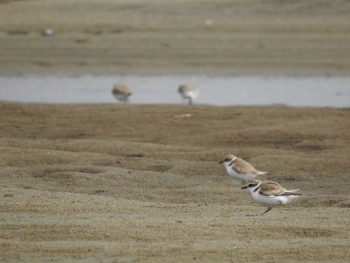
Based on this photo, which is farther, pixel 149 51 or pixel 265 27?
pixel 265 27

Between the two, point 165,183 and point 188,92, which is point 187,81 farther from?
point 165,183

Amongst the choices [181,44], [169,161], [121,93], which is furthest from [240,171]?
[181,44]

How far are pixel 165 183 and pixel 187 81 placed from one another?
1443 cm

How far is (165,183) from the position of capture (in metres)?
14.3

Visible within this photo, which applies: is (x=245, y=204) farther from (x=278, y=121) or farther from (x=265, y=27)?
(x=265, y=27)

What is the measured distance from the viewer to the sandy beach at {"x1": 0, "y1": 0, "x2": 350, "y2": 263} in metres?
9.93

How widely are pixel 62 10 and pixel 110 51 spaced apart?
386 inches

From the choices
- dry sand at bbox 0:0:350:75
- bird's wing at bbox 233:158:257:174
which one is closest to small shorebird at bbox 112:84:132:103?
dry sand at bbox 0:0:350:75

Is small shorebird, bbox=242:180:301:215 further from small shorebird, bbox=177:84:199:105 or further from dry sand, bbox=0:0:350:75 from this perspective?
dry sand, bbox=0:0:350:75

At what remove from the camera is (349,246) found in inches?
389

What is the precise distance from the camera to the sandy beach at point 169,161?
9930mm

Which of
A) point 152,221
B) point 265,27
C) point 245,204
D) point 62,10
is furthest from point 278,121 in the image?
point 62,10

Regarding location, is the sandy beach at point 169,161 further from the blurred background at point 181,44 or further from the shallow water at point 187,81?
the shallow water at point 187,81

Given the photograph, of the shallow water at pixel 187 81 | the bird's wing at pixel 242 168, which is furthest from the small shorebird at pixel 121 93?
the bird's wing at pixel 242 168
